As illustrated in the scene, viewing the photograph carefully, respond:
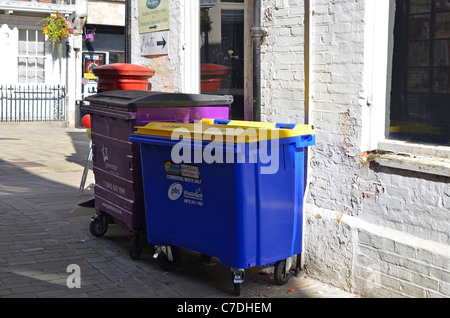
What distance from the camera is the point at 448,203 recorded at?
438 cm

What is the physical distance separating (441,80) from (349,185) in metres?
1.09

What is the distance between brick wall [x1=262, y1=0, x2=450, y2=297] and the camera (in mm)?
4539

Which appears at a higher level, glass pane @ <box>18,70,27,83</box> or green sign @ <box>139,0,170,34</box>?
green sign @ <box>139,0,170,34</box>

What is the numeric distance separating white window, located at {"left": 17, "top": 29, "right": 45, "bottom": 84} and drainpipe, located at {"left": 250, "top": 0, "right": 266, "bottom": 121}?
1576 centimetres

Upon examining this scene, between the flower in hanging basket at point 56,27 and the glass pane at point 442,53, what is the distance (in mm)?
16754

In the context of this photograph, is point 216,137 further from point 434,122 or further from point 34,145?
point 34,145

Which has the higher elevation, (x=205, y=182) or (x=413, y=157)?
(x=413, y=157)

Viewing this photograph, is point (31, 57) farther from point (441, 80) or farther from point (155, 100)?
point (441, 80)

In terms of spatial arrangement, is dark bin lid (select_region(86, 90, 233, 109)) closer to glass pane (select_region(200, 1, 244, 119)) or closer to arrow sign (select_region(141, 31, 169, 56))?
glass pane (select_region(200, 1, 244, 119))

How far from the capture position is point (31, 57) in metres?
20.4

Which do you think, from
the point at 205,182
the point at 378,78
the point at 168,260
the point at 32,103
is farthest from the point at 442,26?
the point at 32,103

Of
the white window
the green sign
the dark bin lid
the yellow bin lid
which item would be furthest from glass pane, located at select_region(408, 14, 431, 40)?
the white window
